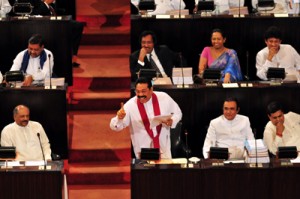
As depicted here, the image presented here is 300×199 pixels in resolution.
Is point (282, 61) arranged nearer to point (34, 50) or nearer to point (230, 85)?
point (230, 85)

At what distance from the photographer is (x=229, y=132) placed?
840 centimetres

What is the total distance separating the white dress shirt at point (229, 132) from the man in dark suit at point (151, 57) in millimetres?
1285

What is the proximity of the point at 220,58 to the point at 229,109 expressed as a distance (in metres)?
1.36

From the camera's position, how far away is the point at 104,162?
9281 mm

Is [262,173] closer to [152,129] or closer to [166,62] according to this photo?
[152,129]

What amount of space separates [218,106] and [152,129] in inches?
35.4

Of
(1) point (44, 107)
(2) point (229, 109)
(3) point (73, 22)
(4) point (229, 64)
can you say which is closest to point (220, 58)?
(4) point (229, 64)

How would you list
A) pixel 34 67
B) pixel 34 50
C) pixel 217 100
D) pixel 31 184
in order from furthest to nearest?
pixel 34 67 → pixel 34 50 → pixel 217 100 → pixel 31 184

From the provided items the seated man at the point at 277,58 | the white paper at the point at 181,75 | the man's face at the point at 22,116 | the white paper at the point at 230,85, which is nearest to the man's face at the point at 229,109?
the white paper at the point at 230,85

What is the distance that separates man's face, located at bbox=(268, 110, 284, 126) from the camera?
8289mm

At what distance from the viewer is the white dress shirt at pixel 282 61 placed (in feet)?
31.7

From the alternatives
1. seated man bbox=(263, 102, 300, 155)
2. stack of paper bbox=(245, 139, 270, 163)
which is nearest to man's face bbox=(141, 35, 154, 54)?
seated man bbox=(263, 102, 300, 155)

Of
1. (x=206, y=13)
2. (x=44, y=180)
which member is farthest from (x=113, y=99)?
(x=44, y=180)

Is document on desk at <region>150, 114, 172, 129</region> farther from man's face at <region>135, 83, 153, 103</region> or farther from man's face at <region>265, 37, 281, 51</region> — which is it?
man's face at <region>265, 37, 281, 51</region>
